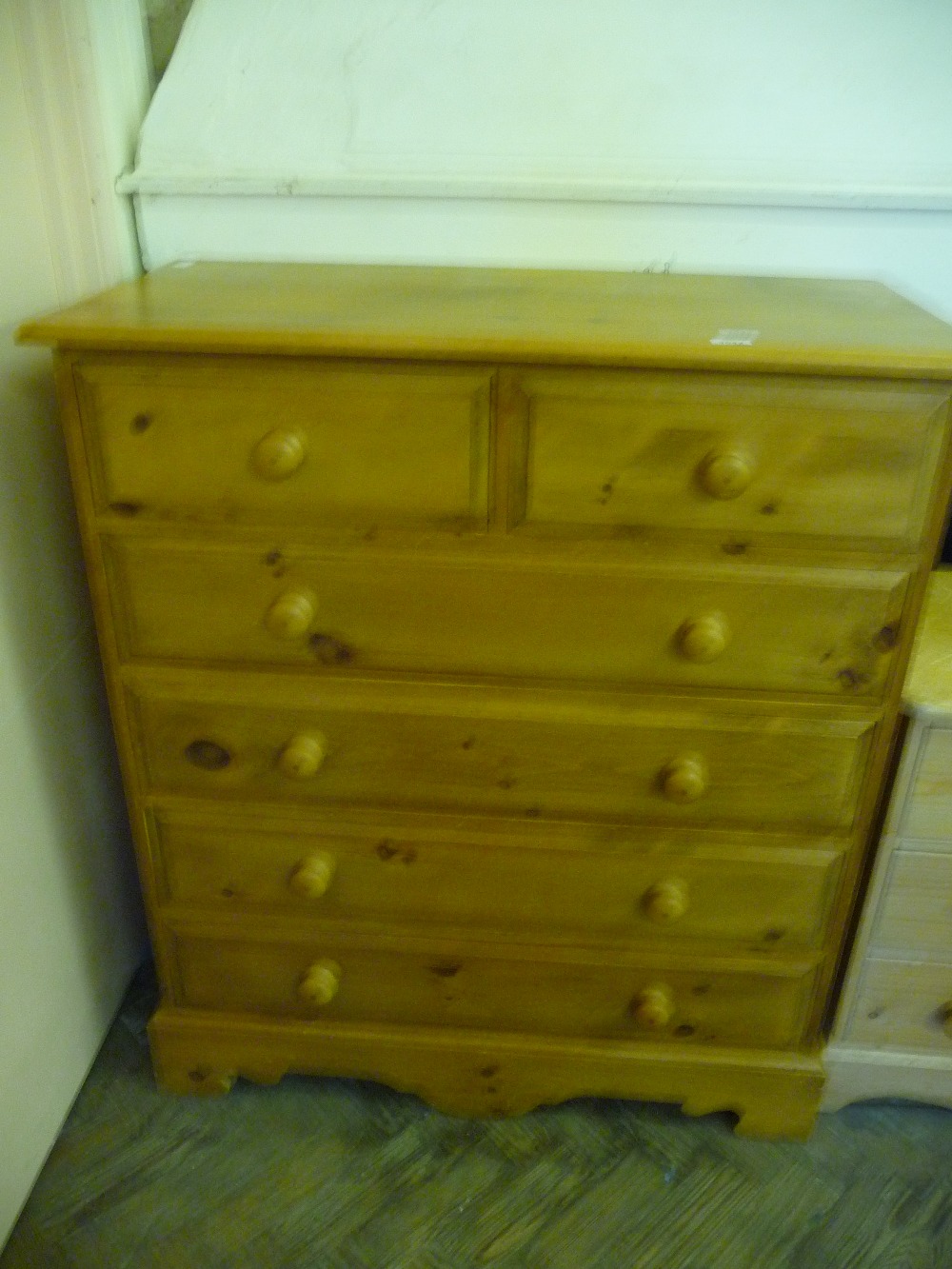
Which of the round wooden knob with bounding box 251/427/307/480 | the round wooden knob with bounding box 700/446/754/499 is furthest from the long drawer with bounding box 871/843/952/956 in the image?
the round wooden knob with bounding box 251/427/307/480

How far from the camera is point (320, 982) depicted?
135 centimetres

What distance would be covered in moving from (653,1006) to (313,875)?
0.49 metres

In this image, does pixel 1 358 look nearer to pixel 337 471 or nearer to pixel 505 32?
pixel 337 471

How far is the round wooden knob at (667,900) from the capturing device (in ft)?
4.03

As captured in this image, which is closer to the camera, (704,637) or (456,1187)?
(704,637)

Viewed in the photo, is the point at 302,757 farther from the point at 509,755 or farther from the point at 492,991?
the point at 492,991

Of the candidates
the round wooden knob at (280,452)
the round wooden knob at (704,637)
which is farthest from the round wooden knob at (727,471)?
the round wooden knob at (280,452)

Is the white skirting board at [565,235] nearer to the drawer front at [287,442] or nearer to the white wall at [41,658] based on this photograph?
the white wall at [41,658]

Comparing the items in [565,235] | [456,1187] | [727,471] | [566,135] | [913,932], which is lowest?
[456,1187]

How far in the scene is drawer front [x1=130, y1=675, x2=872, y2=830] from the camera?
3.76 ft

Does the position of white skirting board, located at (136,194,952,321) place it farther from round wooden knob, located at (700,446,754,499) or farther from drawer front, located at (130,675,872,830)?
drawer front, located at (130,675,872,830)

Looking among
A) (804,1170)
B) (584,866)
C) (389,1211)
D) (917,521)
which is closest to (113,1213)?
(389,1211)

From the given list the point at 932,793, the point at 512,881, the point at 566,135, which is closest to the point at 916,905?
the point at 932,793

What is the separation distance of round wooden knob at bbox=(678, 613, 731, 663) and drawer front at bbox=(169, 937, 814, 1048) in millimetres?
501
